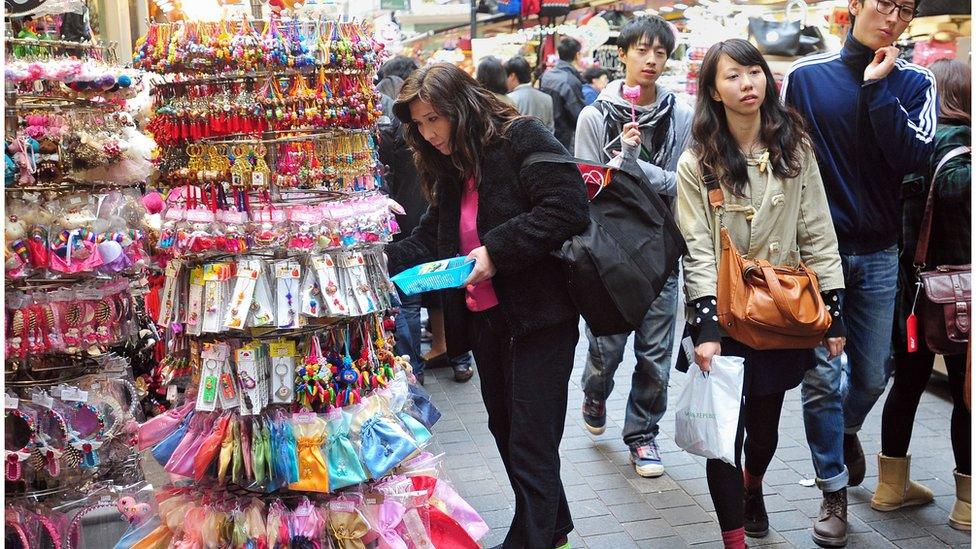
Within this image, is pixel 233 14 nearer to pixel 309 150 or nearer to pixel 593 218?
pixel 309 150

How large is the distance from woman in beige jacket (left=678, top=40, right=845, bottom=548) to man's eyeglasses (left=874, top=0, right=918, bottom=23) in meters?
0.58

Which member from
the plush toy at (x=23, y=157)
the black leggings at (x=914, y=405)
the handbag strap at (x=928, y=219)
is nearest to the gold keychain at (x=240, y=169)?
the plush toy at (x=23, y=157)

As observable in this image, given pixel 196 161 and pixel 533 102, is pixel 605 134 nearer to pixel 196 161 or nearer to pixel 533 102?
Result: pixel 196 161

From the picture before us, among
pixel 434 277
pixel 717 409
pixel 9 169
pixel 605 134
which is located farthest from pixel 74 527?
pixel 605 134

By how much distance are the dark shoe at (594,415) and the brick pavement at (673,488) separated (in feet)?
0.28

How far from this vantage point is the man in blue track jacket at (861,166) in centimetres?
382

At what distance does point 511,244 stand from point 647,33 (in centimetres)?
186

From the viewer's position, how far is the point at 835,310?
3.70 m

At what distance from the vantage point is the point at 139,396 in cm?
386

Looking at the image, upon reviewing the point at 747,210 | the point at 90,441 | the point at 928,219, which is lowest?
the point at 90,441

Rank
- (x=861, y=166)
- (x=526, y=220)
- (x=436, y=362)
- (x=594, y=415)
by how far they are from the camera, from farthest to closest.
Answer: (x=436, y=362)
(x=594, y=415)
(x=861, y=166)
(x=526, y=220)

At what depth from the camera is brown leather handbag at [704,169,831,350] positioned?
3.44 meters

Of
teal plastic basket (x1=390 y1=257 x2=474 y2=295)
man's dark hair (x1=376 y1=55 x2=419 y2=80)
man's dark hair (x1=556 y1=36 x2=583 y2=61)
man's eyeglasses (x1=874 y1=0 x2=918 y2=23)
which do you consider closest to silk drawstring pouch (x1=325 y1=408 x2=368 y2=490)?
teal plastic basket (x1=390 y1=257 x2=474 y2=295)

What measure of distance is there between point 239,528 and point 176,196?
1063 millimetres
